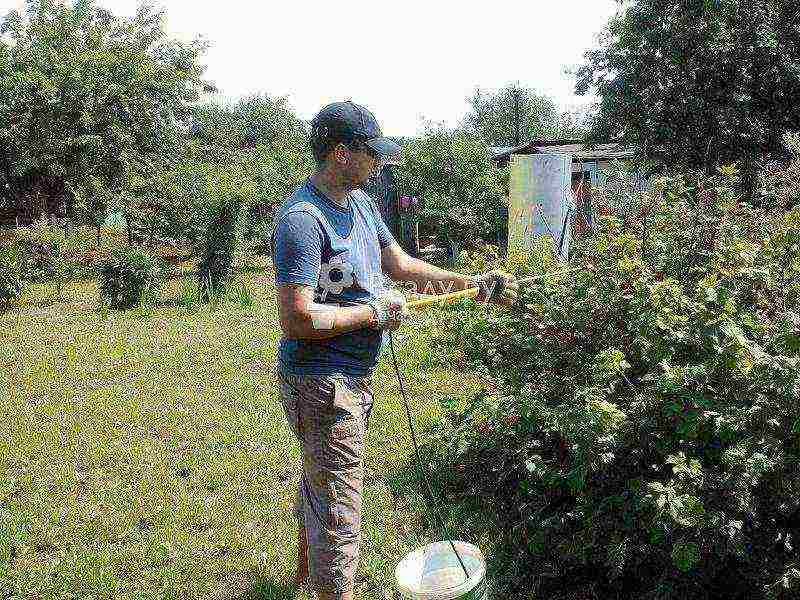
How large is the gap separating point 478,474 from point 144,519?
156cm

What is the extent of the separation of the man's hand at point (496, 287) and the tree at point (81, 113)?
15818mm

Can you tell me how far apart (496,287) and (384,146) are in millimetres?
777

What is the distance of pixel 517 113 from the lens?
44.5 m

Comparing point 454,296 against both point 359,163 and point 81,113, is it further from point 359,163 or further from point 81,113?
point 81,113

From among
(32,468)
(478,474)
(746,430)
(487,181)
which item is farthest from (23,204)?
(746,430)

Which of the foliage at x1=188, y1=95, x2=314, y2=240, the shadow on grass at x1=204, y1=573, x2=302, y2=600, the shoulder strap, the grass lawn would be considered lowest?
the shadow on grass at x1=204, y1=573, x2=302, y2=600

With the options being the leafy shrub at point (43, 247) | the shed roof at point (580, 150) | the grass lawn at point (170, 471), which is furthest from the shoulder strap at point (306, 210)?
the leafy shrub at point (43, 247)

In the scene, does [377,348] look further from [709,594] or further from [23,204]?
[23,204]

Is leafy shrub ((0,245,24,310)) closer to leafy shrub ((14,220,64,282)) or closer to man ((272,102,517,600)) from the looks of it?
leafy shrub ((14,220,64,282))

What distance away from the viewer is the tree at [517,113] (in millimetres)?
42750

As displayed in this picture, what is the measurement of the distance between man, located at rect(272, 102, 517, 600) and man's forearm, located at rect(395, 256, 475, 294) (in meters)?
0.22

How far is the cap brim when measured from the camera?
2.20 m

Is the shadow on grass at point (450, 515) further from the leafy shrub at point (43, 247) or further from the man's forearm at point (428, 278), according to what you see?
the leafy shrub at point (43, 247)

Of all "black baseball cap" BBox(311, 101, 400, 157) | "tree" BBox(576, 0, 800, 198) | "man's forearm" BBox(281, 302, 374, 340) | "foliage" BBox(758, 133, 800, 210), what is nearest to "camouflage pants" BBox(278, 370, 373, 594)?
"man's forearm" BBox(281, 302, 374, 340)
